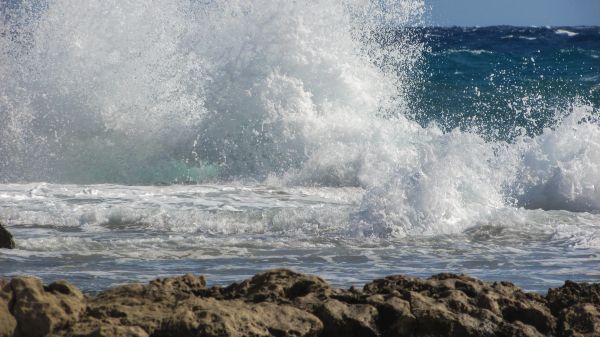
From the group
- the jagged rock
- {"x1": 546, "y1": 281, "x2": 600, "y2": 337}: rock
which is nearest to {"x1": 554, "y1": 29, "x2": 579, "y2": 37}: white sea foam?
{"x1": 546, "y1": 281, "x2": 600, "y2": 337}: rock

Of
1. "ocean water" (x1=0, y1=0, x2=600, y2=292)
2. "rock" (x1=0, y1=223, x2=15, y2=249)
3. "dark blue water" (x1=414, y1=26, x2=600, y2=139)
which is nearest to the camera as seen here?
"rock" (x1=0, y1=223, x2=15, y2=249)

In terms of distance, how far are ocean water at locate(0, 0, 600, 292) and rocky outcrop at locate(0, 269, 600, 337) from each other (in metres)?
1.20

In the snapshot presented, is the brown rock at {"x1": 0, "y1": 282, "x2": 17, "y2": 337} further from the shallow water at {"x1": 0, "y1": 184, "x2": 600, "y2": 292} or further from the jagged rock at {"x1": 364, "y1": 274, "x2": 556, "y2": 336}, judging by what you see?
the shallow water at {"x1": 0, "y1": 184, "x2": 600, "y2": 292}

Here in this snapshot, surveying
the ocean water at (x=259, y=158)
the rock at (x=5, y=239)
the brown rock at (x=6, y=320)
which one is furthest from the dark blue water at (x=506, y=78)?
the brown rock at (x=6, y=320)

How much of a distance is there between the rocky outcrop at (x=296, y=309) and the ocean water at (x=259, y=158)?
3.95 ft

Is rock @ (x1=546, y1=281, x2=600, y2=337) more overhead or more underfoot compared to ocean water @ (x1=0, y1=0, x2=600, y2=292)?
more underfoot

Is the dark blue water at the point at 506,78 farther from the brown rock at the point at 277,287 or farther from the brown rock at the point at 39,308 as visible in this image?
the brown rock at the point at 39,308

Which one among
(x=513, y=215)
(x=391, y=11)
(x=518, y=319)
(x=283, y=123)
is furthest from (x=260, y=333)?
(x=391, y=11)

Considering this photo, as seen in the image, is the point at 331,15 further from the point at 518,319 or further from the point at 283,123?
the point at 518,319

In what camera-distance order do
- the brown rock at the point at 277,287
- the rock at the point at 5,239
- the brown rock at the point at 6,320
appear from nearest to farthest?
the brown rock at the point at 6,320, the brown rock at the point at 277,287, the rock at the point at 5,239

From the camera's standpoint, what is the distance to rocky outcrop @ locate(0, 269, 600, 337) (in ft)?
10.6

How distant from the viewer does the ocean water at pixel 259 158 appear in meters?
6.27

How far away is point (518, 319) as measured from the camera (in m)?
3.74

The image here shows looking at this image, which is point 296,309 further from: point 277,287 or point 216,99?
point 216,99
